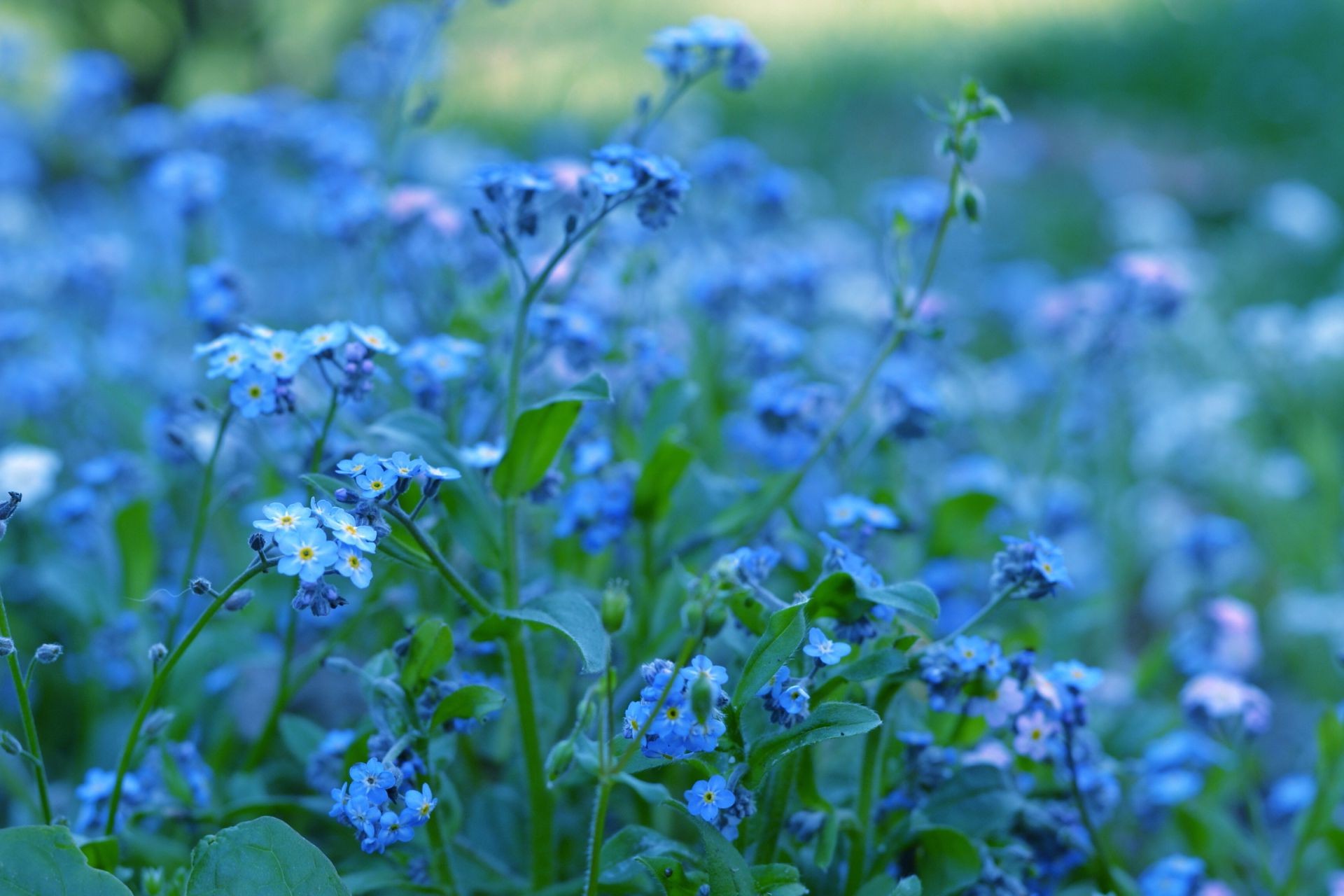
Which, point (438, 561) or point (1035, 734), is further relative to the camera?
point (1035, 734)

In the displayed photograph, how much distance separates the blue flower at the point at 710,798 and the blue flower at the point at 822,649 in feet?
0.75

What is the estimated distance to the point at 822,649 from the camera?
6.19 feet

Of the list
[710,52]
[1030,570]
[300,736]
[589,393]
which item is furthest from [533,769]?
[710,52]

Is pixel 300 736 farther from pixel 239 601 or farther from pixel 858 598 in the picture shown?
pixel 858 598

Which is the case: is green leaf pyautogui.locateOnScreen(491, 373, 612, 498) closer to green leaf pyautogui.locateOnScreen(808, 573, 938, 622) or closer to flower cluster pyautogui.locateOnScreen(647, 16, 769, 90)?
green leaf pyautogui.locateOnScreen(808, 573, 938, 622)

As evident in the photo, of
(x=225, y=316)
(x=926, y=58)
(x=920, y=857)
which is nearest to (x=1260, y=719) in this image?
(x=920, y=857)

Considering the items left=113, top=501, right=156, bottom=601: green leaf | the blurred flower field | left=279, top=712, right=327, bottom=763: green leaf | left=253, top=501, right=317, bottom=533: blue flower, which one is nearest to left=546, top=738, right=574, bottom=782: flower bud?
the blurred flower field

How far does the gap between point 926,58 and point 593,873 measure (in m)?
9.05

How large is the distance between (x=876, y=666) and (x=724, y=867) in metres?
0.39

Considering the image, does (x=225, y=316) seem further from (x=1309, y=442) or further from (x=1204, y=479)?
(x=1204, y=479)

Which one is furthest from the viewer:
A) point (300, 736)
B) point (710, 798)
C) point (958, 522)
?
point (958, 522)

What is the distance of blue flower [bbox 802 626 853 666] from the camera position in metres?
1.87

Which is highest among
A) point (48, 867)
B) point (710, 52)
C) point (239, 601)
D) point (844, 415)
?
point (710, 52)

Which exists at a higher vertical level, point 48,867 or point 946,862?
point 946,862
